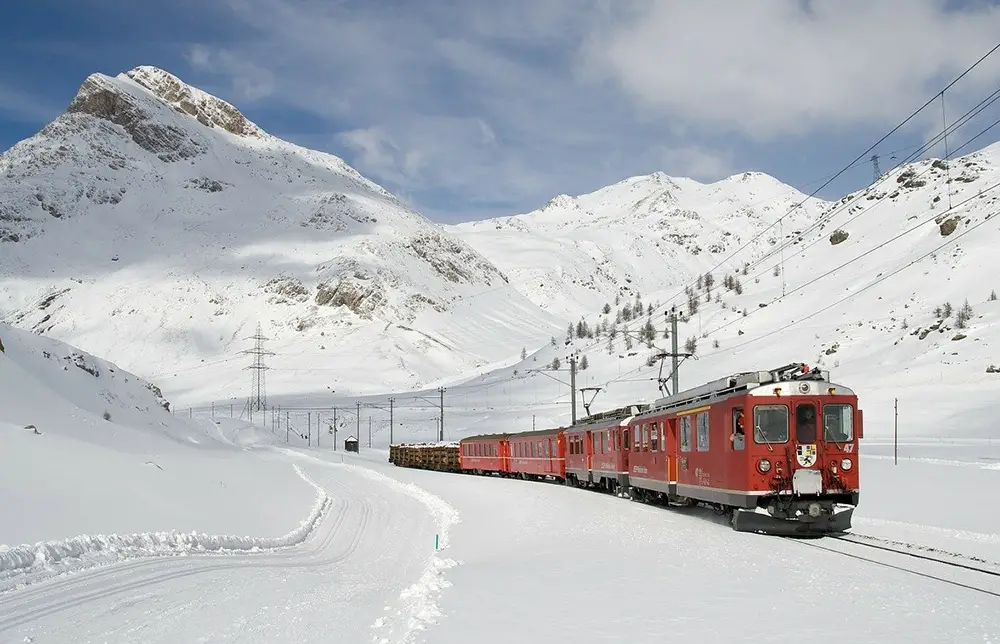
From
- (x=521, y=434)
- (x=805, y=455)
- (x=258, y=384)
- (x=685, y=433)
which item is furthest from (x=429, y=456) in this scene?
(x=258, y=384)

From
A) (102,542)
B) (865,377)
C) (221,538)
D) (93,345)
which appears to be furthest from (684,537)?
(93,345)

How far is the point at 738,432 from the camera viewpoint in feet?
66.1

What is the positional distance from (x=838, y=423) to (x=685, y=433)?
492 cm

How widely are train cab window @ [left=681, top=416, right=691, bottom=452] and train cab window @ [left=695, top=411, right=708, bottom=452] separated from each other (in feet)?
3.22

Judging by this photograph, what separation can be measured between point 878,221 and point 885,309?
36807 mm

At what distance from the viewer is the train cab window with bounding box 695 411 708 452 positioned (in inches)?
875

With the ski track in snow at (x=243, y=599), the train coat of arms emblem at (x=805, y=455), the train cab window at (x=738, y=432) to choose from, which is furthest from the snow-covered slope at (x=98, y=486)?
the train coat of arms emblem at (x=805, y=455)

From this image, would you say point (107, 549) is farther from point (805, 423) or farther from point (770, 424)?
point (805, 423)

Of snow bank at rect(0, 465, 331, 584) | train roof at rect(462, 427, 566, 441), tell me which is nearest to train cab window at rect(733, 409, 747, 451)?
snow bank at rect(0, 465, 331, 584)

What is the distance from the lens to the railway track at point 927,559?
12477 millimetres

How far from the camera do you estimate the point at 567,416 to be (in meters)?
89.8

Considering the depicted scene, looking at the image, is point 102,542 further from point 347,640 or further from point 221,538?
point 347,640

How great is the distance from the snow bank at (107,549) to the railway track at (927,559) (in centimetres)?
1149

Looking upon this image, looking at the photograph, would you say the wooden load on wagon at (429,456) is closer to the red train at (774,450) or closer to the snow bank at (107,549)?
the red train at (774,450)
